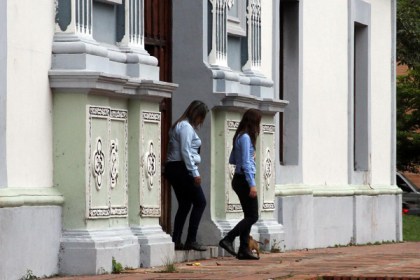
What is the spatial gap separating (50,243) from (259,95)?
19.2 feet

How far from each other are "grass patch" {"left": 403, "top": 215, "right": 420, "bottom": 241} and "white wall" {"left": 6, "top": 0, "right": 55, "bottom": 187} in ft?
52.9

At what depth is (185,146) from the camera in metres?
16.5

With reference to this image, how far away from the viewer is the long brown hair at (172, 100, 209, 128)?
653 inches

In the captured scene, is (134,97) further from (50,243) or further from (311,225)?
(311,225)

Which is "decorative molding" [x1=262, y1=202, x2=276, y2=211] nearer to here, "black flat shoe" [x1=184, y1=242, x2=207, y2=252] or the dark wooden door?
the dark wooden door

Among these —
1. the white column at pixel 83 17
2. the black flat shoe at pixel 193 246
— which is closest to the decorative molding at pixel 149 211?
the black flat shoe at pixel 193 246

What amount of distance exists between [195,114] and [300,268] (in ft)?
7.03

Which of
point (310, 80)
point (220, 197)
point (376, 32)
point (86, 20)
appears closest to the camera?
point (86, 20)

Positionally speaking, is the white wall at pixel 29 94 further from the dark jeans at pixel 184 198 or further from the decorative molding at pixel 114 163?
the dark jeans at pixel 184 198

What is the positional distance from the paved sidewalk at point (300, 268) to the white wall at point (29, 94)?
1.05 metres

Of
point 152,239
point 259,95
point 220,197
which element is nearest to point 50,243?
point 152,239

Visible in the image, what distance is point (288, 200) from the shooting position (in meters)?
21.0

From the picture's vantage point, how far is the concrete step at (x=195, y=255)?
16.7m

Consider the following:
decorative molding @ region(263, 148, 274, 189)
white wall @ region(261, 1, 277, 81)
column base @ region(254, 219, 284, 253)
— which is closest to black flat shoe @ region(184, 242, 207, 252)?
column base @ region(254, 219, 284, 253)
